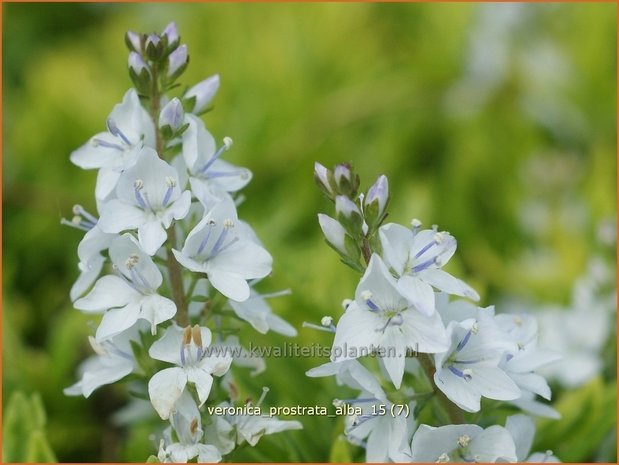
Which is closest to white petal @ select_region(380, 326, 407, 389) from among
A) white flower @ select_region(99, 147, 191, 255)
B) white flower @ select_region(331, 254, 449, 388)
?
white flower @ select_region(331, 254, 449, 388)

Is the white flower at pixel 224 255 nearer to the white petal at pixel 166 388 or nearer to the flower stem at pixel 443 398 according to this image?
the white petal at pixel 166 388

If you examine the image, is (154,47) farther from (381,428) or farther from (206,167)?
(381,428)

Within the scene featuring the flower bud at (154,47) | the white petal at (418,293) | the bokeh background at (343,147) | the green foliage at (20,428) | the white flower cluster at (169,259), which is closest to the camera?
the white petal at (418,293)

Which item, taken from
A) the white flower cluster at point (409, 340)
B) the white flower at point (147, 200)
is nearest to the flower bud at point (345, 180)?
the white flower cluster at point (409, 340)

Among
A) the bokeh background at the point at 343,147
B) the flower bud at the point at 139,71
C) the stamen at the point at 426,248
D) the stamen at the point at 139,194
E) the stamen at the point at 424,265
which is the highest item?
the bokeh background at the point at 343,147

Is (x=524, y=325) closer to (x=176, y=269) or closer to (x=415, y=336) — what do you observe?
(x=415, y=336)

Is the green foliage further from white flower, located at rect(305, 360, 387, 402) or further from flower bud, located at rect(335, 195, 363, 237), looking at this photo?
flower bud, located at rect(335, 195, 363, 237)
